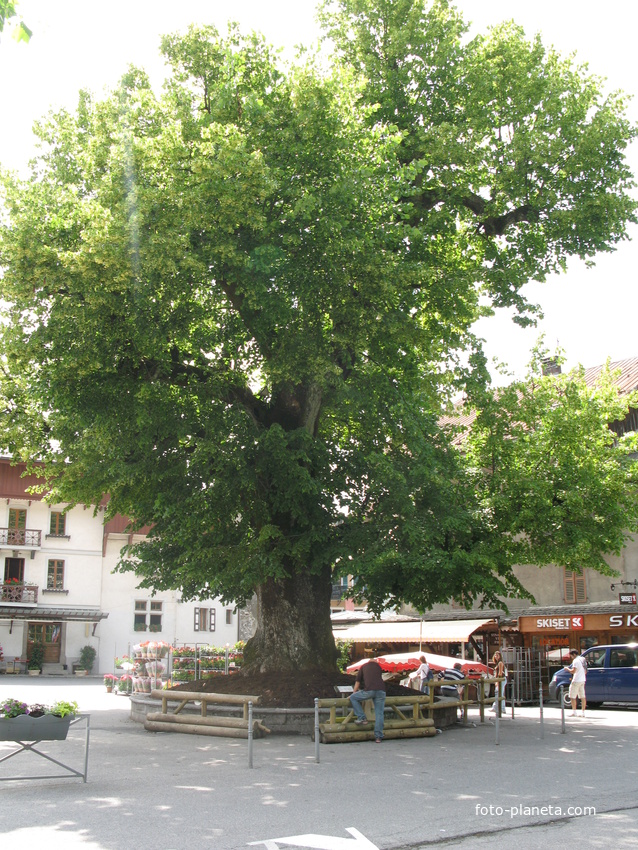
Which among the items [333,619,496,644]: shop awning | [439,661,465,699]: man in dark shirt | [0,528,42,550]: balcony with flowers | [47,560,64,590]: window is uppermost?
[0,528,42,550]: balcony with flowers

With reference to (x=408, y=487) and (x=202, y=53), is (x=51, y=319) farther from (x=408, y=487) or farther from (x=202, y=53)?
(x=408, y=487)

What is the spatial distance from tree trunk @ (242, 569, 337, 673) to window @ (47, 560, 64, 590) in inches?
1283

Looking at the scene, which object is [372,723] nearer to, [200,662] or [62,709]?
[62,709]

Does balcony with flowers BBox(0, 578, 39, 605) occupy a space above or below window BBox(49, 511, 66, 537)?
below

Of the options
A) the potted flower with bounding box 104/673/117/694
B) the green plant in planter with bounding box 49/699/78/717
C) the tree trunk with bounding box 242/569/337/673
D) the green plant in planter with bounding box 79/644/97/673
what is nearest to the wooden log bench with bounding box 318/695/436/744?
the tree trunk with bounding box 242/569/337/673

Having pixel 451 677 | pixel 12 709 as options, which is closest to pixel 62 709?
pixel 12 709

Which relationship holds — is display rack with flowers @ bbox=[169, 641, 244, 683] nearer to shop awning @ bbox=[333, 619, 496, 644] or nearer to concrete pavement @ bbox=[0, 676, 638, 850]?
shop awning @ bbox=[333, 619, 496, 644]

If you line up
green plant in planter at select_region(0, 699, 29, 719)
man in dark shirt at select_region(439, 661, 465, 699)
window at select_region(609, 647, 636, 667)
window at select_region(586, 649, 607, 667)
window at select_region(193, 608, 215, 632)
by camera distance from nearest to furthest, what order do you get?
green plant in planter at select_region(0, 699, 29, 719), window at select_region(609, 647, 636, 667), man in dark shirt at select_region(439, 661, 465, 699), window at select_region(586, 649, 607, 667), window at select_region(193, 608, 215, 632)

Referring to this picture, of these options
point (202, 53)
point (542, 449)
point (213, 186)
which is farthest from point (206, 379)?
point (542, 449)

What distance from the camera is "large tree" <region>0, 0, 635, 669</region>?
1457 cm

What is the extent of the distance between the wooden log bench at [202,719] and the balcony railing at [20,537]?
32117mm

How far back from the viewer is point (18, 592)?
1854 inches

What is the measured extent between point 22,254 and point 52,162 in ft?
18.1

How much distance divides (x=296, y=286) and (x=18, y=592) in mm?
37196
